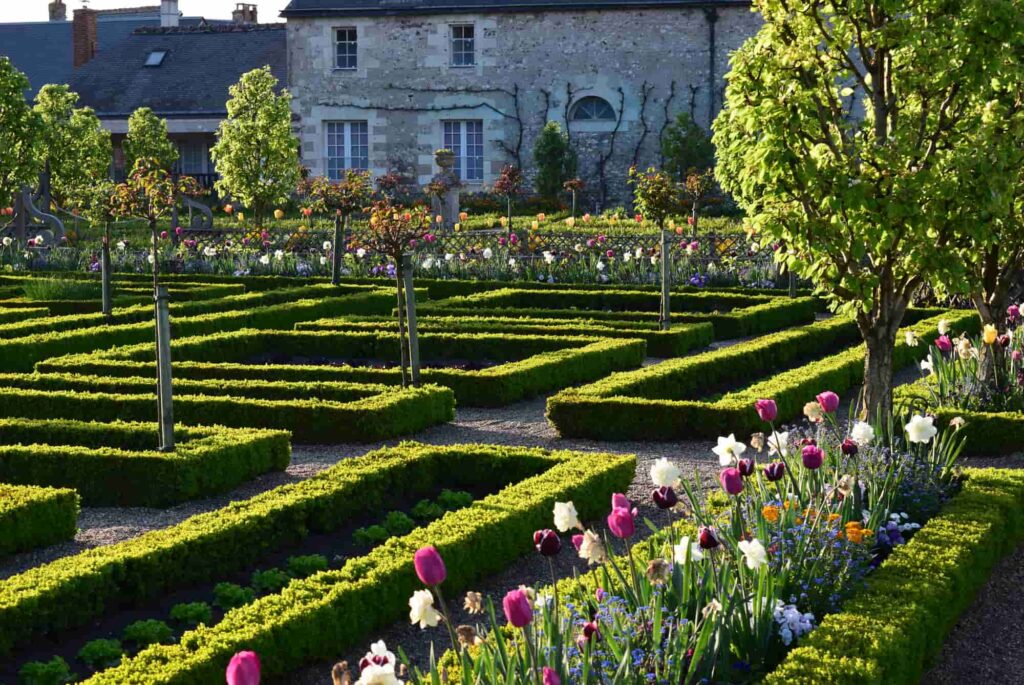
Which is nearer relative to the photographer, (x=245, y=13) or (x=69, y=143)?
(x=69, y=143)

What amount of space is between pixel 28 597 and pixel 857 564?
3.29 metres

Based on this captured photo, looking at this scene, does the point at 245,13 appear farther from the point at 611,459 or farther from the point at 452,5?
the point at 611,459

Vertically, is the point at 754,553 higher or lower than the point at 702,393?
higher

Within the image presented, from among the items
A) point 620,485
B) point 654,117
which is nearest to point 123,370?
point 620,485

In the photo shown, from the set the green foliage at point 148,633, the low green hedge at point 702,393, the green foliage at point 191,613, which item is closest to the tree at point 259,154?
the low green hedge at point 702,393

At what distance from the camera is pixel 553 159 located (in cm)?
3058

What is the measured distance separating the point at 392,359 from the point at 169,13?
3392cm

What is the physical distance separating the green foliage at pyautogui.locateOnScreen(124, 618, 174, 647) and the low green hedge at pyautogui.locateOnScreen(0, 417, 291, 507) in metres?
2.26

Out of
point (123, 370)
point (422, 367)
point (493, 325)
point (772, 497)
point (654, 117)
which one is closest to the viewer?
point (772, 497)

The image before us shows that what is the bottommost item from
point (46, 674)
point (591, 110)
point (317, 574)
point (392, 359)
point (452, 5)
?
point (46, 674)

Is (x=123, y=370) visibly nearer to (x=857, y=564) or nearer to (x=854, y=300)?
(x=854, y=300)

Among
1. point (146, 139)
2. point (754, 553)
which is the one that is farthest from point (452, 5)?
point (754, 553)

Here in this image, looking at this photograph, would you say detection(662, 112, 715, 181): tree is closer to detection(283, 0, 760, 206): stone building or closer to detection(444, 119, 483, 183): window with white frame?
detection(283, 0, 760, 206): stone building

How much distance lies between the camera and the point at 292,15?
31797mm
